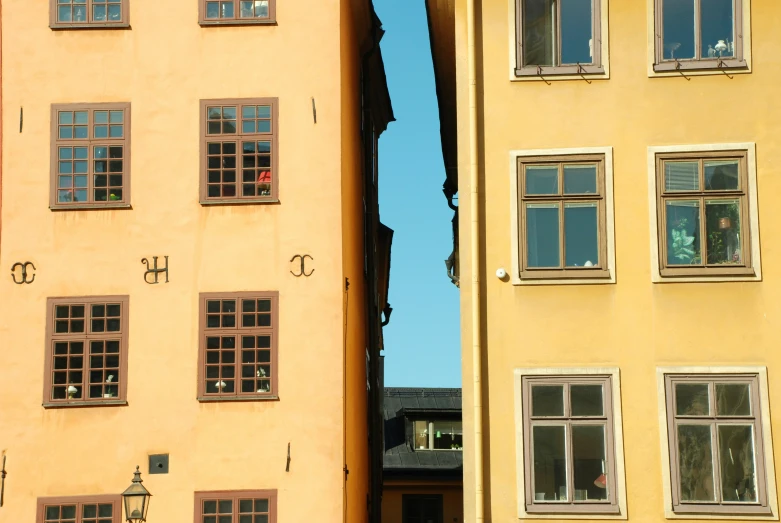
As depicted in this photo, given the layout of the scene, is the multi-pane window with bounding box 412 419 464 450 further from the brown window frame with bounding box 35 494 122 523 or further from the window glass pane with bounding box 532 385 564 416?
the window glass pane with bounding box 532 385 564 416

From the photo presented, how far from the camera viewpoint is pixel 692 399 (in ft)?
65.8

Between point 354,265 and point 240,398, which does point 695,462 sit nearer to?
point 240,398

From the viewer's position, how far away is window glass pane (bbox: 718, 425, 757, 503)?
64.5 feet

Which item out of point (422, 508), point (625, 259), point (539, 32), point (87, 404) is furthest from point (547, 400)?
point (422, 508)

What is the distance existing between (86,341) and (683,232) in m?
9.48

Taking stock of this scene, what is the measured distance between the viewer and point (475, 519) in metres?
20.0

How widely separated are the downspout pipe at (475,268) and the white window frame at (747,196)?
8.57 feet

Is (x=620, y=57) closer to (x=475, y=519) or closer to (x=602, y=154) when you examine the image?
(x=602, y=154)

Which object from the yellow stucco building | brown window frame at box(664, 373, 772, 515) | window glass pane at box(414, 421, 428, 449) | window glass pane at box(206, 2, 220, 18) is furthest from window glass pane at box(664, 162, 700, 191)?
window glass pane at box(414, 421, 428, 449)

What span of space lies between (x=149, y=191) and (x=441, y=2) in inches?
231

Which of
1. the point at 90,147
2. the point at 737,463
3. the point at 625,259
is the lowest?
the point at 737,463

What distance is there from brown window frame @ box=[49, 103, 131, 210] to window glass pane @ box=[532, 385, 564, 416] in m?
7.36

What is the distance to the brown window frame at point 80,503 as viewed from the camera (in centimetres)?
A: 2123

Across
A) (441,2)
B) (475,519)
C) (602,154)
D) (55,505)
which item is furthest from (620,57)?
(55,505)
